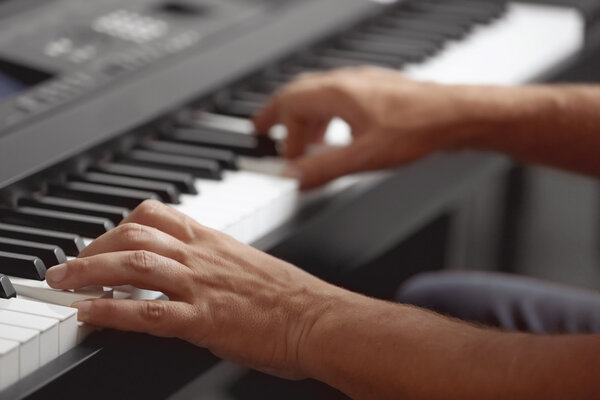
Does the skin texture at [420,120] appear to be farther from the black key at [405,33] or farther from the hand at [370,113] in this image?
the black key at [405,33]

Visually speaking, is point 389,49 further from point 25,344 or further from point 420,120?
point 25,344

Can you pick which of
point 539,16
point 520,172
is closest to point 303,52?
point 539,16

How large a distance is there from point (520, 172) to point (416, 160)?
46.3 inches

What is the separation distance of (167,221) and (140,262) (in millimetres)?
84

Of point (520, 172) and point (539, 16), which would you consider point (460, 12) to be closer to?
point (539, 16)

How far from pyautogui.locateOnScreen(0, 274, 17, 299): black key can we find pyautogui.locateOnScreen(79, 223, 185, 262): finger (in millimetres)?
72

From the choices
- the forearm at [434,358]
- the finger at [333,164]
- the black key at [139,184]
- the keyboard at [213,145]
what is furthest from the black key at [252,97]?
the forearm at [434,358]

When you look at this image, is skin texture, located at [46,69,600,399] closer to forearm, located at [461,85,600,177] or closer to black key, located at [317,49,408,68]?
forearm, located at [461,85,600,177]

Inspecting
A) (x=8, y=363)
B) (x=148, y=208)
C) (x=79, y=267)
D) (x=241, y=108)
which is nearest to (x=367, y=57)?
(x=241, y=108)

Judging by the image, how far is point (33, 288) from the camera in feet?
2.88

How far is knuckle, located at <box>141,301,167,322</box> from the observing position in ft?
2.79

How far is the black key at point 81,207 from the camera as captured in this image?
3.45 ft

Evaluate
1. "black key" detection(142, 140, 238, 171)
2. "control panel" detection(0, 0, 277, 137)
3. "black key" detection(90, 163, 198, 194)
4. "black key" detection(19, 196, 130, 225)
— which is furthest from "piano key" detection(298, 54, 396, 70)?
"black key" detection(19, 196, 130, 225)

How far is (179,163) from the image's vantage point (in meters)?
1.20
